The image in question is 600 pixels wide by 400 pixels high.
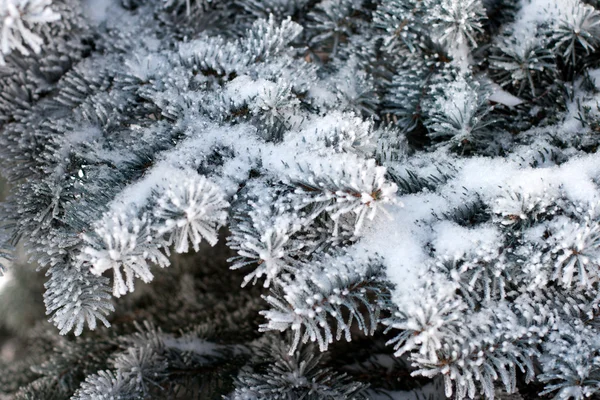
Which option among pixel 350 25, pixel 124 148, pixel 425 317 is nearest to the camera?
pixel 425 317

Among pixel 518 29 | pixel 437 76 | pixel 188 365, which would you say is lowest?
pixel 188 365

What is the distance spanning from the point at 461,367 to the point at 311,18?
736 millimetres

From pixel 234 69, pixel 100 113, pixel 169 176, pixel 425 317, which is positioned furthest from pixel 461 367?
pixel 100 113

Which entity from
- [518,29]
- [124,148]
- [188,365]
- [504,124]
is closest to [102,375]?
[188,365]

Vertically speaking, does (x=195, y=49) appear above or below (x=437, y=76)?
below

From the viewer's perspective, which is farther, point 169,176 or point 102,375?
A: point 102,375

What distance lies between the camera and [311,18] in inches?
38.9

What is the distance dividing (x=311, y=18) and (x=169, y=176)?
20.3 inches

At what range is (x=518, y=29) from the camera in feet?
2.85

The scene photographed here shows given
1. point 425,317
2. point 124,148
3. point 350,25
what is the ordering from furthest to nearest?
point 350,25
point 124,148
point 425,317

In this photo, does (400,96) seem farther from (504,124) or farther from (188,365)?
(188,365)

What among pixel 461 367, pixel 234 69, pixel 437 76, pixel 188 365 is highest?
pixel 437 76

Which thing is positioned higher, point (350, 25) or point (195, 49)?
point (350, 25)

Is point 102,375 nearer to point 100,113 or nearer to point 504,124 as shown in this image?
point 100,113
